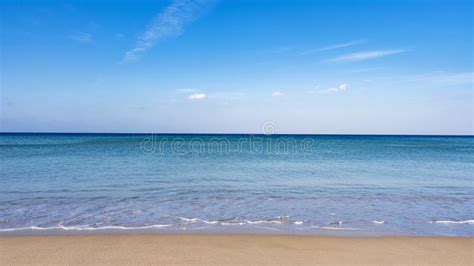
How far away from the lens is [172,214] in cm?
857

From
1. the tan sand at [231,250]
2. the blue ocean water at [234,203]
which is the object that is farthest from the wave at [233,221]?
the tan sand at [231,250]

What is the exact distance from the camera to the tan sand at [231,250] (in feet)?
17.5

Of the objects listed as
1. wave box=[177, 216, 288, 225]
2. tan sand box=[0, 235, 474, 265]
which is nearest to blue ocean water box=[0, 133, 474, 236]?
wave box=[177, 216, 288, 225]

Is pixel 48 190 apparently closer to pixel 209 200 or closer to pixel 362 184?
pixel 209 200

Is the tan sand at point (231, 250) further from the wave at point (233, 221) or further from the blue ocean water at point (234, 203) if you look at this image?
the wave at point (233, 221)

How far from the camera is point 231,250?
587 cm

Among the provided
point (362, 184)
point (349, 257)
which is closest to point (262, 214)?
point (349, 257)

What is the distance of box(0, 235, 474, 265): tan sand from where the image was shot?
5344mm

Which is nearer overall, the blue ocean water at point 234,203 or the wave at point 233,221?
the blue ocean water at point 234,203

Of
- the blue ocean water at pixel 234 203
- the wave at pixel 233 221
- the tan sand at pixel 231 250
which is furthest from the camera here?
the wave at pixel 233 221

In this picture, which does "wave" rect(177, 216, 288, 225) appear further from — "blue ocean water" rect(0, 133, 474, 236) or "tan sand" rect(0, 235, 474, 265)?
"tan sand" rect(0, 235, 474, 265)

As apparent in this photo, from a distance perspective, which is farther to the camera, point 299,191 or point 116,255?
point 299,191

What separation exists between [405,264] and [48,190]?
10.9 meters

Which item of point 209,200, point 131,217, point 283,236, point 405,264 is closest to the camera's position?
point 405,264
